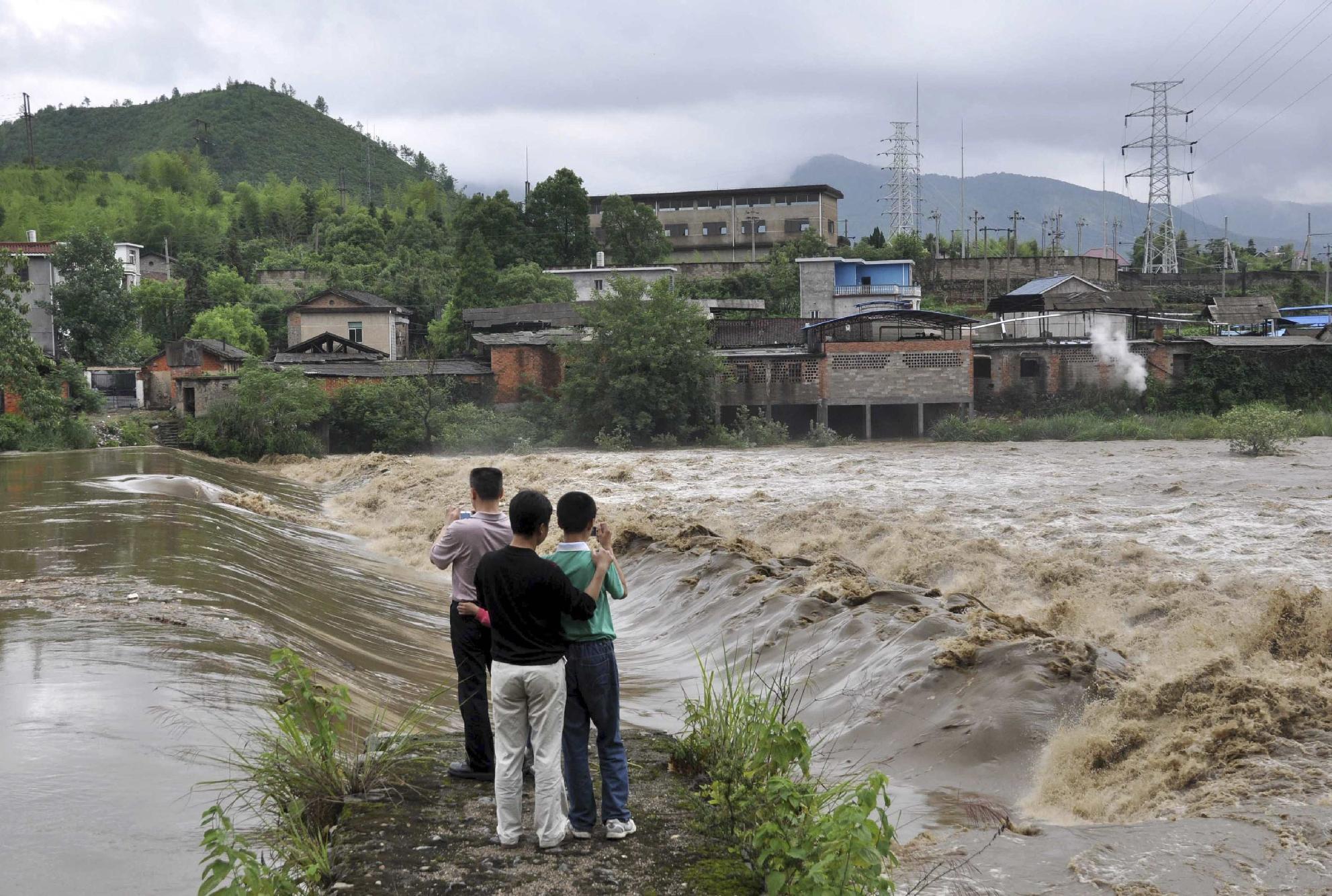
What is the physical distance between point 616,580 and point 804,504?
2026cm

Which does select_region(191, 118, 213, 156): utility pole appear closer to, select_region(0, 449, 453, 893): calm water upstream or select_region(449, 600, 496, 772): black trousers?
select_region(0, 449, 453, 893): calm water upstream

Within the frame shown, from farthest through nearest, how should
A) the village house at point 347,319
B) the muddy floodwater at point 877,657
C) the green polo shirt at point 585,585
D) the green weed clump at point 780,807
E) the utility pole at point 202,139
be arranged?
the utility pole at point 202,139
the village house at point 347,319
the muddy floodwater at point 877,657
the green polo shirt at point 585,585
the green weed clump at point 780,807

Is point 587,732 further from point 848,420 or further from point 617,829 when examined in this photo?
point 848,420

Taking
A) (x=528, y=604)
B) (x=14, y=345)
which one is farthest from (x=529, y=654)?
(x=14, y=345)

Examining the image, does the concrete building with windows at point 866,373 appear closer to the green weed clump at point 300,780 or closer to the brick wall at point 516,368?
the brick wall at point 516,368

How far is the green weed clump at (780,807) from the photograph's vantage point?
399 cm

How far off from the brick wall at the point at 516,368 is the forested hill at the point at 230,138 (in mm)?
90955

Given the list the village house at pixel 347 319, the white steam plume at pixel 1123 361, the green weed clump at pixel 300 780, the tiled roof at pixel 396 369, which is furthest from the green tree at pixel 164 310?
the green weed clump at pixel 300 780

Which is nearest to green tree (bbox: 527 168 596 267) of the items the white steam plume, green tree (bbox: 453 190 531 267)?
green tree (bbox: 453 190 531 267)

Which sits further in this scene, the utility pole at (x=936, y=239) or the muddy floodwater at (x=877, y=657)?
the utility pole at (x=936, y=239)

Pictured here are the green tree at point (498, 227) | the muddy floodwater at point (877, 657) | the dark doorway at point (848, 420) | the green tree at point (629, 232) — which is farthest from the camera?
the green tree at point (629, 232)

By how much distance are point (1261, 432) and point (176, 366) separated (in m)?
45.0

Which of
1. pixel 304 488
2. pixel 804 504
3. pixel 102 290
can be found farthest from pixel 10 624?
pixel 102 290

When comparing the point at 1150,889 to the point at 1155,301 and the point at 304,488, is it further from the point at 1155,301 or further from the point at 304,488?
the point at 1155,301
